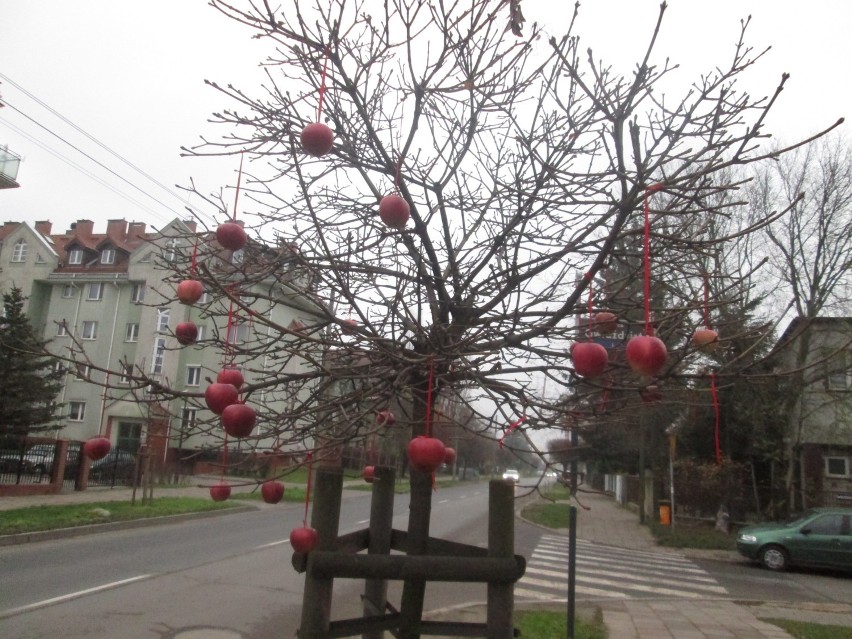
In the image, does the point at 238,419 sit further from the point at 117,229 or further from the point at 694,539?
the point at 117,229

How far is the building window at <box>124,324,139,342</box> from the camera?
36.5 metres

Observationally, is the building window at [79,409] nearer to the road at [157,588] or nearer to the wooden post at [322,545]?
the road at [157,588]

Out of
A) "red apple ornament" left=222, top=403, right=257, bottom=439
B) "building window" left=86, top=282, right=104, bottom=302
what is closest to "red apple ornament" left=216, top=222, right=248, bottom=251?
Result: "red apple ornament" left=222, top=403, right=257, bottom=439

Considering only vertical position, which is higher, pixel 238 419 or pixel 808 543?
pixel 238 419

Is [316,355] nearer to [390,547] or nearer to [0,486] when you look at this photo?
[390,547]

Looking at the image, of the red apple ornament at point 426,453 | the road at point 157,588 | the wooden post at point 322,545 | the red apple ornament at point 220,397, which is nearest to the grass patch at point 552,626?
the road at point 157,588

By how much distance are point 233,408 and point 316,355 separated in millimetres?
2300

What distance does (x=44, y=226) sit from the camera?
46594 mm

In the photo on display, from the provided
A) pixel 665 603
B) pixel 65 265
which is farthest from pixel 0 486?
pixel 65 265

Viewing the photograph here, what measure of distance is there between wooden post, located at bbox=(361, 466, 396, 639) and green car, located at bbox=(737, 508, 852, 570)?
14668 mm

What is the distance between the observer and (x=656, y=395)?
2.96m

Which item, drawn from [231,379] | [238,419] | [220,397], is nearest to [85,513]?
[231,379]

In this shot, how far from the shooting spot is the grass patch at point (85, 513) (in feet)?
41.4

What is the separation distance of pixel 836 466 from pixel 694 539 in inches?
330
